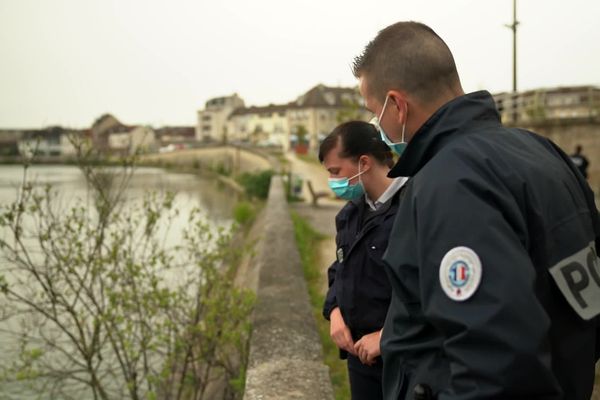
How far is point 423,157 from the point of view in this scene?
1631 mm

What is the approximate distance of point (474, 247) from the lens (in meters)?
1.30

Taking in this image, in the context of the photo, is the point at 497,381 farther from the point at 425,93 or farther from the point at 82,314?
the point at 82,314

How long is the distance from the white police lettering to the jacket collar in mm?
411

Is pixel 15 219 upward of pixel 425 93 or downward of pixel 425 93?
downward

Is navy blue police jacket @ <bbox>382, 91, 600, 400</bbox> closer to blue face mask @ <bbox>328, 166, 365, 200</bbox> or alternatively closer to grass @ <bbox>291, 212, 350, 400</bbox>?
blue face mask @ <bbox>328, 166, 365, 200</bbox>

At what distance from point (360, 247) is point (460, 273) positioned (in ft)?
4.28

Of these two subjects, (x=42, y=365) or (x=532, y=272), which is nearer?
(x=532, y=272)

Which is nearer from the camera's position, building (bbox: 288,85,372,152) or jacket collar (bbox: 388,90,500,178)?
jacket collar (bbox: 388,90,500,178)

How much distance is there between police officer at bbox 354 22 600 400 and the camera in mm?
1268

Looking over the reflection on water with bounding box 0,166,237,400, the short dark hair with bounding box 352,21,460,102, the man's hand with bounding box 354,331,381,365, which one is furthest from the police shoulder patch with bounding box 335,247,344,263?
the reflection on water with bounding box 0,166,237,400

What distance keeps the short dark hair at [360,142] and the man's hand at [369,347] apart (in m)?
0.84

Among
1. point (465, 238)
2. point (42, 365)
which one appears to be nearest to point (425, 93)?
point (465, 238)

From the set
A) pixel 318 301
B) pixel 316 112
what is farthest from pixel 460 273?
pixel 316 112

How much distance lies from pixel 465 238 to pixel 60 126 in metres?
6.14
